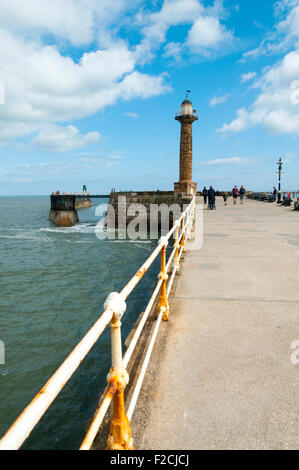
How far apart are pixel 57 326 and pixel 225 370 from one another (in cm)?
658

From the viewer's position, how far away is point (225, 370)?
274 centimetres

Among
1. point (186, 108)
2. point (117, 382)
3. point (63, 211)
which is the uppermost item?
point (186, 108)

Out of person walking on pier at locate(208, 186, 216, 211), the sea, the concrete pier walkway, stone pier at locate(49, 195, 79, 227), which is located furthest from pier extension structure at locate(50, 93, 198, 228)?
the concrete pier walkway

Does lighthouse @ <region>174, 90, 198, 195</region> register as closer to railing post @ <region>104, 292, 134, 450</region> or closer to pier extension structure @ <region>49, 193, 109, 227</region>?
pier extension structure @ <region>49, 193, 109, 227</region>

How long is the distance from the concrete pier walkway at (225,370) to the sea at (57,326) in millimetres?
2486

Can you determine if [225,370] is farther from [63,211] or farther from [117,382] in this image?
[63,211]

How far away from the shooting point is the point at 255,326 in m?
3.57

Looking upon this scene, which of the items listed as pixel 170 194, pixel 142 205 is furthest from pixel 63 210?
pixel 170 194

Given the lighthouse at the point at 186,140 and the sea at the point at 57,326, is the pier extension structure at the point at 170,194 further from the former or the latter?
the sea at the point at 57,326

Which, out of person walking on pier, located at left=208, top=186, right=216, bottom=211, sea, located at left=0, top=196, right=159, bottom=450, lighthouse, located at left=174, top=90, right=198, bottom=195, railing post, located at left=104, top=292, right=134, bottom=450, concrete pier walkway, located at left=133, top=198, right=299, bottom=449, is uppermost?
lighthouse, located at left=174, top=90, right=198, bottom=195

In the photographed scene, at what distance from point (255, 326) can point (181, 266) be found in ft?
9.67

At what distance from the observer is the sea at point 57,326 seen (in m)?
4.72

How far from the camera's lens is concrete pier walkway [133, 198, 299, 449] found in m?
2.04

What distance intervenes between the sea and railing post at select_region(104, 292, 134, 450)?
3.04m
